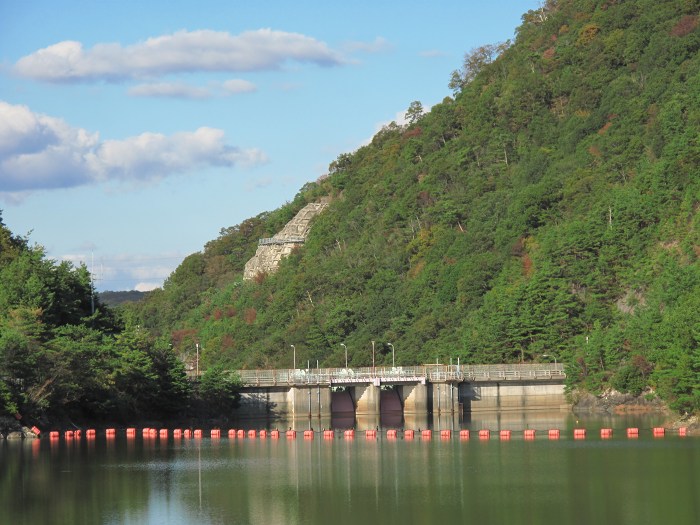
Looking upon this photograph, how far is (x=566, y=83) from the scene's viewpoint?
6432 inches

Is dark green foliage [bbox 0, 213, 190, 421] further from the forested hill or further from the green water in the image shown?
the forested hill

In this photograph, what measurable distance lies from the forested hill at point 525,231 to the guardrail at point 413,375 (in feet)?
12.0

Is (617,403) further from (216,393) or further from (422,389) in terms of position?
(216,393)

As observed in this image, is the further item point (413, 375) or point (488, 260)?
point (488, 260)

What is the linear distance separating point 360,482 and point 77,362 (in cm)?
3278

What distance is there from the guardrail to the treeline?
5.15m

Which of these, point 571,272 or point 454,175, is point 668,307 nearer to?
point 571,272

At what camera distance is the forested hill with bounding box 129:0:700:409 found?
114875mm

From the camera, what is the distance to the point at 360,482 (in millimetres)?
59375

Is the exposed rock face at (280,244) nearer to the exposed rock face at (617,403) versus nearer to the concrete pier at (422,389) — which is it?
the concrete pier at (422,389)

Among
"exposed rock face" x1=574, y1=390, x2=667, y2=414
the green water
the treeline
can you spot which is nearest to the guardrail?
the treeline

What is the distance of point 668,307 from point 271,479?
45093mm

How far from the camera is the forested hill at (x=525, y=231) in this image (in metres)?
115

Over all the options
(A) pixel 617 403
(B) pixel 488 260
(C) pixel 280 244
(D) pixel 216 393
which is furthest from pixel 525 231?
(C) pixel 280 244
